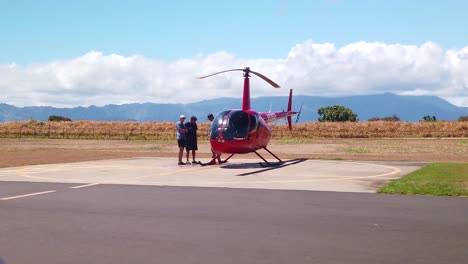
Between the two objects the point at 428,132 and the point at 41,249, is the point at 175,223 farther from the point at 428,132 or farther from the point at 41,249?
the point at 428,132

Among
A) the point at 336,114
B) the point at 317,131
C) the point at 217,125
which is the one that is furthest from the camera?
the point at 336,114

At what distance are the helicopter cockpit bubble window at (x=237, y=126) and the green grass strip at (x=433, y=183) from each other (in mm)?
6830

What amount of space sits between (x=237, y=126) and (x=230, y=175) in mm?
3837

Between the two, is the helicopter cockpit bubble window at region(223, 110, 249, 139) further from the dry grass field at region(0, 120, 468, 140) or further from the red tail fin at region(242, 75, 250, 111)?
the dry grass field at region(0, 120, 468, 140)

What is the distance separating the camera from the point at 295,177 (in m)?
16.9

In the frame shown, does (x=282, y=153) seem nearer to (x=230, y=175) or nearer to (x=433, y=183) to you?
(x=230, y=175)

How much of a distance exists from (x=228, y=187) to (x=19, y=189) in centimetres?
541

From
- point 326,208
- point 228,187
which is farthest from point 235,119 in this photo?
point 326,208

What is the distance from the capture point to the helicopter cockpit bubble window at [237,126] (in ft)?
68.2

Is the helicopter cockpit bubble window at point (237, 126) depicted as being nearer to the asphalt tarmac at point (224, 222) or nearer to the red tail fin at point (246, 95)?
the red tail fin at point (246, 95)

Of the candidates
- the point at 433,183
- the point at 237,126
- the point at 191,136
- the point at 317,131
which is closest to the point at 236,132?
the point at 237,126

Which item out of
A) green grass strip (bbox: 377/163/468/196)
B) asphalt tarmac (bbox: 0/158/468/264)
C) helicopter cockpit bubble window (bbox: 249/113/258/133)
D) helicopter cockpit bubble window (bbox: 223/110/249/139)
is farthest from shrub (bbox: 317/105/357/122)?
asphalt tarmac (bbox: 0/158/468/264)

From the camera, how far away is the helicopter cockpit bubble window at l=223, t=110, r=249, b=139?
68.2 ft

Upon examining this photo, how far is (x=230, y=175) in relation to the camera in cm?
1778
